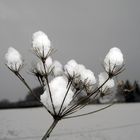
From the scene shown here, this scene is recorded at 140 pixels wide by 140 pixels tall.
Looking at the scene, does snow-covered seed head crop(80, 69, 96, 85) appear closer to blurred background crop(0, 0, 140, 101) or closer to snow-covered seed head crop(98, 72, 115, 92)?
snow-covered seed head crop(98, 72, 115, 92)

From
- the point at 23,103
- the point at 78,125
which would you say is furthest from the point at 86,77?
the point at 78,125

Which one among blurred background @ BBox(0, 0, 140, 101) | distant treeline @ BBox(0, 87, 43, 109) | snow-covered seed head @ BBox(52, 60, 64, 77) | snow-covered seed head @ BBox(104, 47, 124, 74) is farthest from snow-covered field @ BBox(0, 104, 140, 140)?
snow-covered seed head @ BBox(104, 47, 124, 74)

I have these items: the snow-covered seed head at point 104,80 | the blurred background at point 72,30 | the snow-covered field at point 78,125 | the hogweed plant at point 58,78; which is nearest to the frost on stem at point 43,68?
the hogweed plant at point 58,78

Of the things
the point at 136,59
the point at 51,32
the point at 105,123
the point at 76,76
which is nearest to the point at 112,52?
the point at 76,76

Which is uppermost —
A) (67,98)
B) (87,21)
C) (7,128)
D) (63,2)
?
(63,2)

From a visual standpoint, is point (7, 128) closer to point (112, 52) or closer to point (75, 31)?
point (75, 31)

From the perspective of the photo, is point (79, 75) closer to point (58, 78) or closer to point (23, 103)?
point (58, 78)
